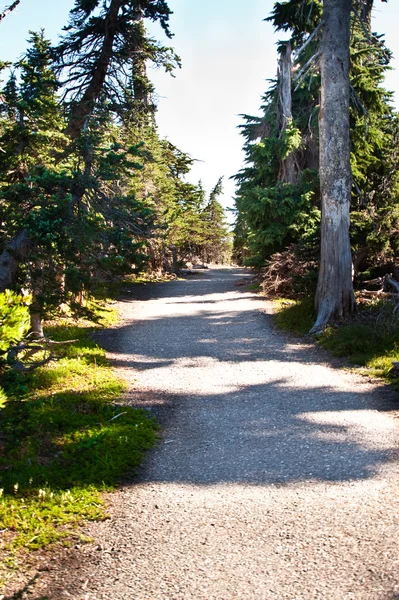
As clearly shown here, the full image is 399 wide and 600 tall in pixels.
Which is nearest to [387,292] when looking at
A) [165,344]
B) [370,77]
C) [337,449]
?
[165,344]

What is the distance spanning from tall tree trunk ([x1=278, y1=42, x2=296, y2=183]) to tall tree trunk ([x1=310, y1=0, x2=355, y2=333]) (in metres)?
6.51

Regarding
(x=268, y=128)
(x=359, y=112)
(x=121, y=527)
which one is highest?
(x=268, y=128)

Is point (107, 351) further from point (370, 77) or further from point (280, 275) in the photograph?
point (370, 77)

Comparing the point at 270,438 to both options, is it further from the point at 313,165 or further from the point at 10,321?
the point at 313,165

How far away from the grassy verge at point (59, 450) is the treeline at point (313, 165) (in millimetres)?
6765

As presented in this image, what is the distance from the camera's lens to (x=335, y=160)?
10.9m

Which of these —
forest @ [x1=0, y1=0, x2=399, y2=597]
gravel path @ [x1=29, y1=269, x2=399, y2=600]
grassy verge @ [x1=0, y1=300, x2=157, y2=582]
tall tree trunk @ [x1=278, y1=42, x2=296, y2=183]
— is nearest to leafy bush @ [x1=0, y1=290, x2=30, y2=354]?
forest @ [x1=0, y1=0, x2=399, y2=597]

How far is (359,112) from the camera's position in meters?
13.3

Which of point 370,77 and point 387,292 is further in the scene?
point 370,77

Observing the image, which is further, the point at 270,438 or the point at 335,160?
the point at 335,160

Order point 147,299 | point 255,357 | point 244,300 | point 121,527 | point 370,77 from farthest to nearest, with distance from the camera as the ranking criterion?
1. point 147,299
2. point 244,300
3. point 370,77
4. point 255,357
5. point 121,527

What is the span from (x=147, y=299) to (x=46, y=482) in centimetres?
1311

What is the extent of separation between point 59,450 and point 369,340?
6.20 m

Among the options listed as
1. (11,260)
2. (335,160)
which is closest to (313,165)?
(335,160)
